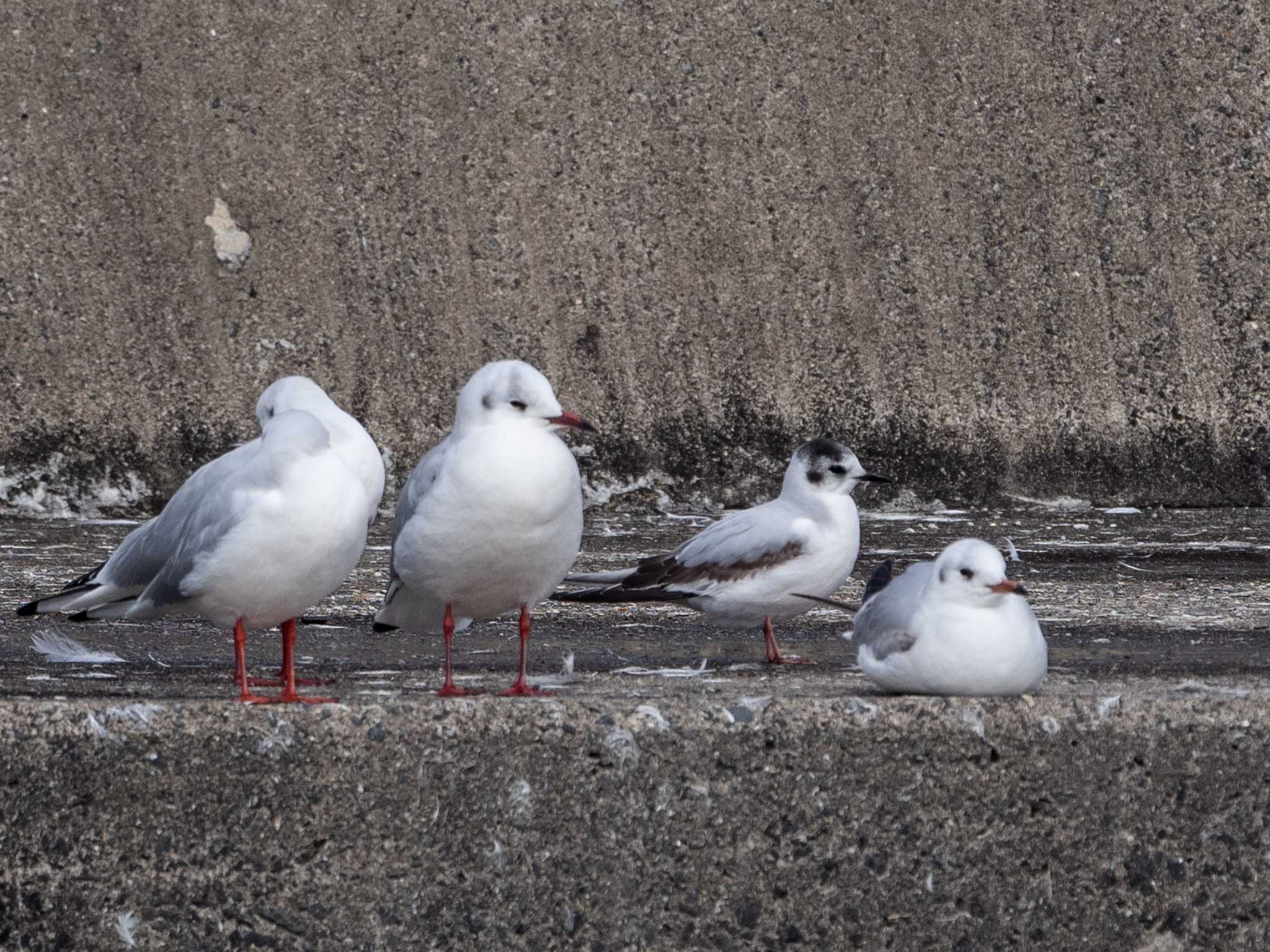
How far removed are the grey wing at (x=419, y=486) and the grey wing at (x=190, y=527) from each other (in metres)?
0.33

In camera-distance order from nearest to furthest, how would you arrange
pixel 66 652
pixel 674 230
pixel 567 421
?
pixel 567 421
pixel 66 652
pixel 674 230

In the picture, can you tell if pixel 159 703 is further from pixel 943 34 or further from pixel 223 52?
pixel 943 34

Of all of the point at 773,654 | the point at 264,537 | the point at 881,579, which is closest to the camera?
the point at 264,537

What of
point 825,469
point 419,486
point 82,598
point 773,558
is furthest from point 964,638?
point 82,598

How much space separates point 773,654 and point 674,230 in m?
4.14

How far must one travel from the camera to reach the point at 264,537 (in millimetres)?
2957

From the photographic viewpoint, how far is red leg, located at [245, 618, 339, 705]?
9.15 feet

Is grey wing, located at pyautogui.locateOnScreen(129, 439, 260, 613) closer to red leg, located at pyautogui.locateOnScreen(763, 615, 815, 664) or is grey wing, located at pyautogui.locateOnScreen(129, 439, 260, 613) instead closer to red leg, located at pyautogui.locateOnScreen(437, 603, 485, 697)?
red leg, located at pyautogui.locateOnScreen(437, 603, 485, 697)

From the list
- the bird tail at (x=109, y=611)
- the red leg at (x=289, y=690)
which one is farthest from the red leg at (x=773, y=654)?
the bird tail at (x=109, y=611)

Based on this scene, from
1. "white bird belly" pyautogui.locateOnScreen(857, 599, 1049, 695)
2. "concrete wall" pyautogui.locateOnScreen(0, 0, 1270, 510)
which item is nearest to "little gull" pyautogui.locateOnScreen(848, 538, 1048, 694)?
"white bird belly" pyautogui.locateOnScreen(857, 599, 1049, 695)

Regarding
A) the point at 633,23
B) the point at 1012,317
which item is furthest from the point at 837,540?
the point at 633,23

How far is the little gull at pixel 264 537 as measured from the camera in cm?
297

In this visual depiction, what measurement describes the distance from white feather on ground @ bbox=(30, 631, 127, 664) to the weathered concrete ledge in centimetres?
96

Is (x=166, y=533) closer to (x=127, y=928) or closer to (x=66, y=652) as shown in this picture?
(x=66, y=652)
